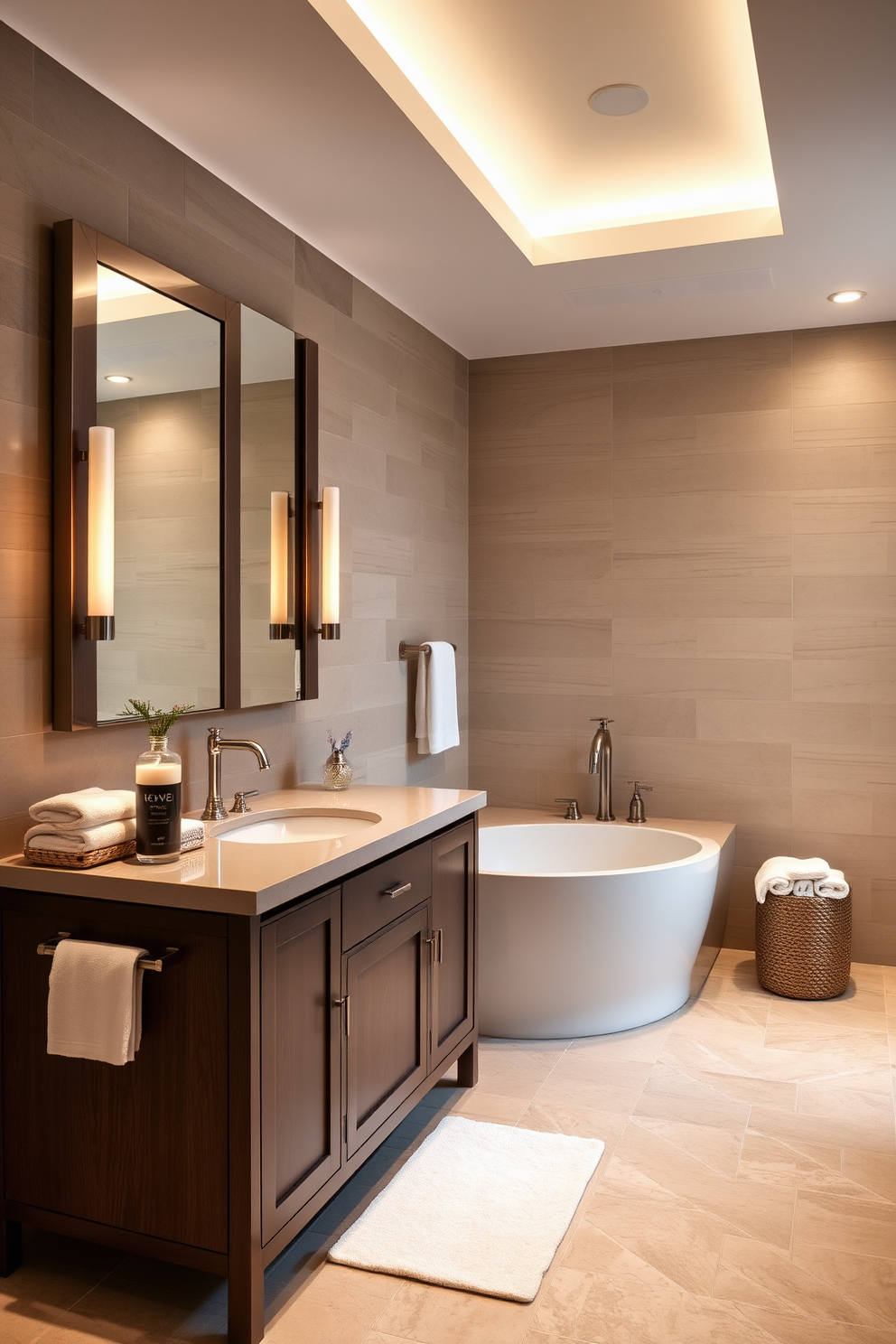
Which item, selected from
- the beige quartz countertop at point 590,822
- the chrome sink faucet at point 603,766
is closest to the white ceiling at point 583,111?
the chrome sink faucet at point 603,766

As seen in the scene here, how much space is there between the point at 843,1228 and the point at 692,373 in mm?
3100

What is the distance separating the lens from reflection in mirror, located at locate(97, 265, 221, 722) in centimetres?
231

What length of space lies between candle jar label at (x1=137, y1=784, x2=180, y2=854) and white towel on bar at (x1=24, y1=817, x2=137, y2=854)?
55 millimetres

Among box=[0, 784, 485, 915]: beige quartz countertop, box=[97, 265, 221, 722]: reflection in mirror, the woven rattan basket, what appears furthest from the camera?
the woven rattan basket

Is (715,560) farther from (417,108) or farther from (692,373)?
(417,108)

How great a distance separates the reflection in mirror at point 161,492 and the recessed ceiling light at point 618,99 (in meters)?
1.16

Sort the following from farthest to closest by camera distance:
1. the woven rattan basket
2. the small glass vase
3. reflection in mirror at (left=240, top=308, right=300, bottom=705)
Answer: the woven rattan basket
the small glass vase
reflection in mirror at (left=240, top=308, right=300, bottom=705)

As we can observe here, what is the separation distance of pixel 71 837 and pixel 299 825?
83 cm

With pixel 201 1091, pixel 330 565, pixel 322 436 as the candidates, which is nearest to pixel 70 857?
pixel 201 1091

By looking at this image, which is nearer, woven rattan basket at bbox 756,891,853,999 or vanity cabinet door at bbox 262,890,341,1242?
vanity cabinet door at bbox 262,890,341,1242

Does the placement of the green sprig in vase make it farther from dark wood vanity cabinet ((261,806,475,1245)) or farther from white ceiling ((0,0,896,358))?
white ceiling ((0,0,896,358))

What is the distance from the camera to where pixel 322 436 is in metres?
3.25

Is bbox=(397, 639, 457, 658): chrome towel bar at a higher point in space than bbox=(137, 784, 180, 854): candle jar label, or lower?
higher

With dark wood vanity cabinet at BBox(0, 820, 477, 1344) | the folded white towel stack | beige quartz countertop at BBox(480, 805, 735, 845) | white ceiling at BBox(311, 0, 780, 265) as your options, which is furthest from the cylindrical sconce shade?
the folded white towel stack
